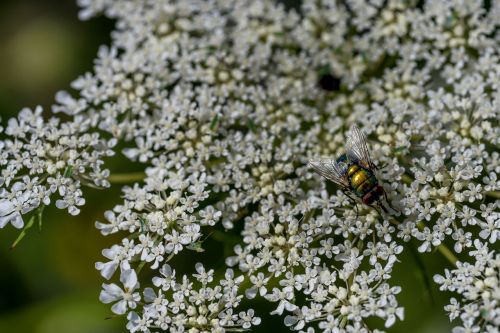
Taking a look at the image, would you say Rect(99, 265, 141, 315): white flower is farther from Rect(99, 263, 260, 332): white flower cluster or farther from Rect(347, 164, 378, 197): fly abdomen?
Rect(347, 164, 378, 197): fly abdomen

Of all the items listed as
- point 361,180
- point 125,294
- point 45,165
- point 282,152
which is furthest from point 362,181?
point 45,165

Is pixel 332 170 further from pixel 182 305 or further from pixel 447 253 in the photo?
pixel 182 305

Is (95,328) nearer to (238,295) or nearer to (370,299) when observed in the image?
(238,295)

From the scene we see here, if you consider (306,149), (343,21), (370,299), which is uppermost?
(343,21)

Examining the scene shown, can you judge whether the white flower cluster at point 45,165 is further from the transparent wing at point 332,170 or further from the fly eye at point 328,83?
the fly eye at point 328,83

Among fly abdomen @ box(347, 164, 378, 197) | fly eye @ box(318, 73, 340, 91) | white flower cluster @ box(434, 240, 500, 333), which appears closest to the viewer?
white flower cluster @ box(434, 240, 500, 333)

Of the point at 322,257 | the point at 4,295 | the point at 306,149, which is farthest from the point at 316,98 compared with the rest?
the point at 4,295

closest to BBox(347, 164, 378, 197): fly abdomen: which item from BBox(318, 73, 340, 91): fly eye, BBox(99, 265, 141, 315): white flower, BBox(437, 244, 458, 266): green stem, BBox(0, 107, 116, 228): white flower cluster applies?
BBox(437, 244, 458, 266): green stem

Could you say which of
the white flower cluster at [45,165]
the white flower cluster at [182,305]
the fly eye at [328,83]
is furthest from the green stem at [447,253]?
the white flower cluster at [45,165]
